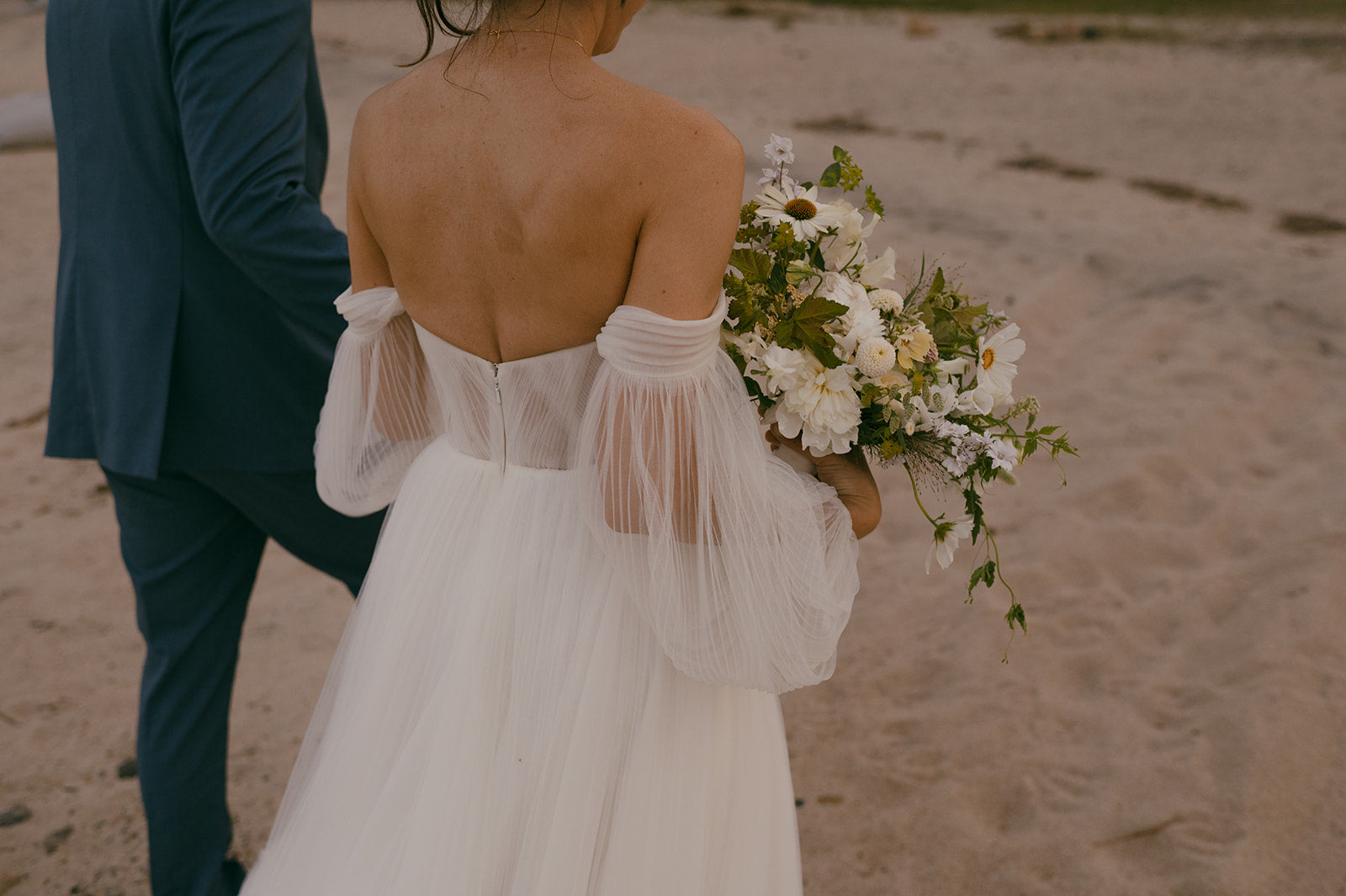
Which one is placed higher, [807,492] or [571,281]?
[571,281]

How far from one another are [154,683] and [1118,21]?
46.1 feet

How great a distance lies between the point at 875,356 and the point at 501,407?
0.56 metres

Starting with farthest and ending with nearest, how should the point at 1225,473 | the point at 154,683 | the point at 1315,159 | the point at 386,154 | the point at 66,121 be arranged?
the point at 1315,159
the point at 1225,473
the point at 154,683
the point at 66,121
the point at 386,154

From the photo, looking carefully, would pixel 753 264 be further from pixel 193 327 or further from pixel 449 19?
pixel 193 327

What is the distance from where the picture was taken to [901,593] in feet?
11.8

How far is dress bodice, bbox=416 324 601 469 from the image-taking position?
1429mm

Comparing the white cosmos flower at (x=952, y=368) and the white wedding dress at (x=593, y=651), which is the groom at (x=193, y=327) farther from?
the white cosmos flower at (x=952, y=368)

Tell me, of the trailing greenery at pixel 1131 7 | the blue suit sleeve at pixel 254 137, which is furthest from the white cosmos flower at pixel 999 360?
the trailing greenery at pixel 1131 7

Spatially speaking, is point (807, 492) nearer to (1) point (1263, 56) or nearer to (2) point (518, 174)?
(2) point (518, 174)

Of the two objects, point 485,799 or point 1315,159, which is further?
point 1315,159

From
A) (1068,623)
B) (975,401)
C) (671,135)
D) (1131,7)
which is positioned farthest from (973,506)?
(1131,7)

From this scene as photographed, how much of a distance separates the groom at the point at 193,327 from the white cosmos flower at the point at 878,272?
1077 millimetres

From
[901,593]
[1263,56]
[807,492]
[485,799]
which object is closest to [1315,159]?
[1263,56]

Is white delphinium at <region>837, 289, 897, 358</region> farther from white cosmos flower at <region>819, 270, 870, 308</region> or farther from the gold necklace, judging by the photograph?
the gold necklace
